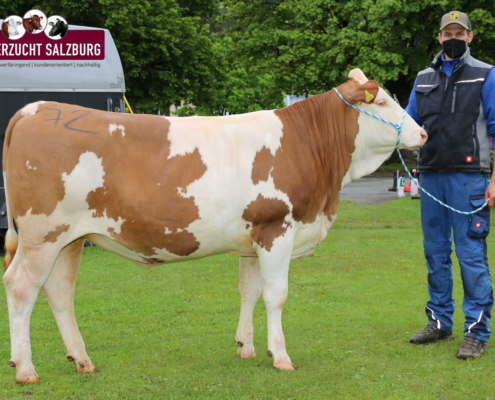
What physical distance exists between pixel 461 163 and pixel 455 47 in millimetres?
967

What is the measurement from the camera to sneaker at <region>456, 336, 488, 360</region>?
5.67 metres

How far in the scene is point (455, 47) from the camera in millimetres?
5883

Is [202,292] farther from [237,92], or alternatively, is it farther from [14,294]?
[237,92]

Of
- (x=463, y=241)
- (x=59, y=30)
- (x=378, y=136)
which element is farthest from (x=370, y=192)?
(x=378, y=136)

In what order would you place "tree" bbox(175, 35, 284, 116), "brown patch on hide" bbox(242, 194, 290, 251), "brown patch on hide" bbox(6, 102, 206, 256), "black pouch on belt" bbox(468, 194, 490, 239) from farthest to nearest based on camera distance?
"tree" bbox(175, 35, 284, 116) < "black pouch on belt" bbox(468, 194, 490, 239) < "brown patch on hide" bbox(242, 194, 290, 251) < "brown patch on hide" bbox(6, 102, 206, 256)

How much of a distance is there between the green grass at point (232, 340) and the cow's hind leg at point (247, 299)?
0.12 meters

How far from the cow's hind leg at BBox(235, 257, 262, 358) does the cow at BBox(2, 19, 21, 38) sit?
27.1 ft

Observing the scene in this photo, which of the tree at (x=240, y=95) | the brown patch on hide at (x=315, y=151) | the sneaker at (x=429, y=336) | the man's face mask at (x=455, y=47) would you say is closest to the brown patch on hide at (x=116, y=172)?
the brown patch on hide at (x=315, y=151)

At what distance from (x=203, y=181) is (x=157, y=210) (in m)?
0.38

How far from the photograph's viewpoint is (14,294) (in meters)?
4.98

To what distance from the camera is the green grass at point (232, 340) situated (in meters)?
4.99

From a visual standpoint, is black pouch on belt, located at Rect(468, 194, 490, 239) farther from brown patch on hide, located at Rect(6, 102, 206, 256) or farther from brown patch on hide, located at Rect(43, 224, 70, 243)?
brown patch on hide, located at Rect(43, 224, 70, 243)

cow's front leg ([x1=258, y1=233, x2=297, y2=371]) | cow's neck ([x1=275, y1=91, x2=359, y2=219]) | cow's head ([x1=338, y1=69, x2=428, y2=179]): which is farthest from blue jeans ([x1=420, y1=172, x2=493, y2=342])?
cow's front leg ([x1=258, y1=233, x2=297, y2=371])

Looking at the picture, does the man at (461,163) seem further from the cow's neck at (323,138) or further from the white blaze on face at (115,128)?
the white blaze on face at (115,128)
